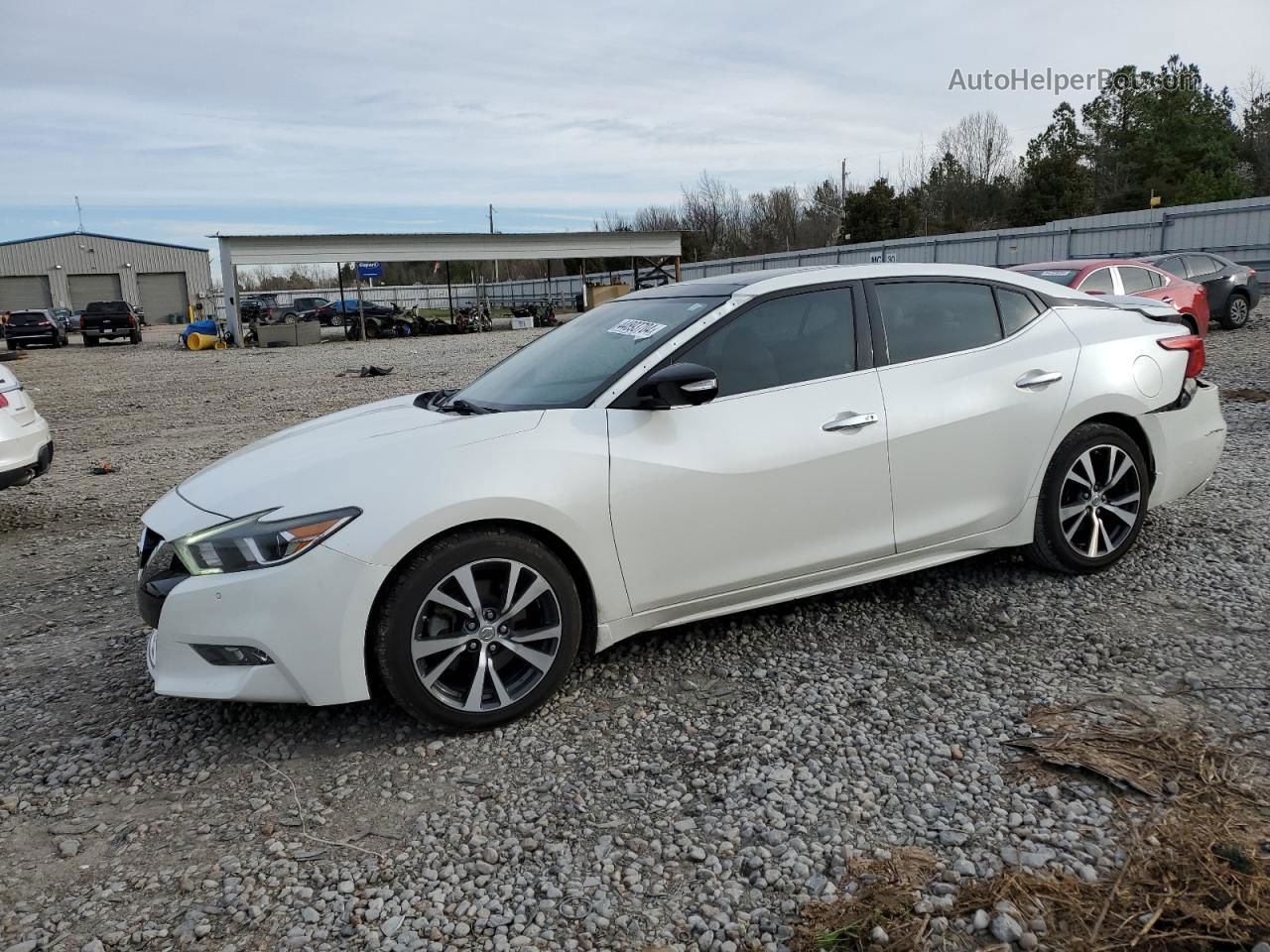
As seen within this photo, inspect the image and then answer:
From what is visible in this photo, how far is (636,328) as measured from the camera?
4.16m

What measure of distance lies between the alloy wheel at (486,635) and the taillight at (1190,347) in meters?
3.45

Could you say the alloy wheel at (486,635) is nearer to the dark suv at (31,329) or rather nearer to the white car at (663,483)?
the white car at (663,483)

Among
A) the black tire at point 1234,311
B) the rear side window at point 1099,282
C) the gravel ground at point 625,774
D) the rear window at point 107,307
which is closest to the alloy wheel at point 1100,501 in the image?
the gravel ground at point 625,774

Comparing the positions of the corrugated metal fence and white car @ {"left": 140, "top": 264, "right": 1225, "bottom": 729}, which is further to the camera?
the corrugated metal fence

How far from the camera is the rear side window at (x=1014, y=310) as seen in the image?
4.49 m

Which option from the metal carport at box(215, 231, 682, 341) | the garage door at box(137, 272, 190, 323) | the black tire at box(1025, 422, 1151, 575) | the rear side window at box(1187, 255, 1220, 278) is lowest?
the black tire at box(1025, 422, 1151, 575)

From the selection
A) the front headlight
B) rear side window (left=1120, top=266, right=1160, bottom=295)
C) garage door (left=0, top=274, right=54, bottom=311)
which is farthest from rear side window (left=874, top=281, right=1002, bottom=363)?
garage door (left=0, top=274, right=54, bottom=311)

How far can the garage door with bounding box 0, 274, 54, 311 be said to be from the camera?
6056 centimetres

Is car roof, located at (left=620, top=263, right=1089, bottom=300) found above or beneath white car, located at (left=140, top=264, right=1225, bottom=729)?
above

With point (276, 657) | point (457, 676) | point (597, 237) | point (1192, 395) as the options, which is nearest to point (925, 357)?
point (1192, 395)

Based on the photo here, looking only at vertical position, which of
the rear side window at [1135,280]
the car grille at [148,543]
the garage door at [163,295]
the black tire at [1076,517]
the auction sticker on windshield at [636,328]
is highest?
the garage door at [163,295]

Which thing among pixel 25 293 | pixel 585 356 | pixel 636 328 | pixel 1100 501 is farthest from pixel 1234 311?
pixel 25 293

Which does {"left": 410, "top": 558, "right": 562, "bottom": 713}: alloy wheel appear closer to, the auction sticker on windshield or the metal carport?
the auction sticker on windshield

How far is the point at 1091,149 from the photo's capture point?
168 ft
